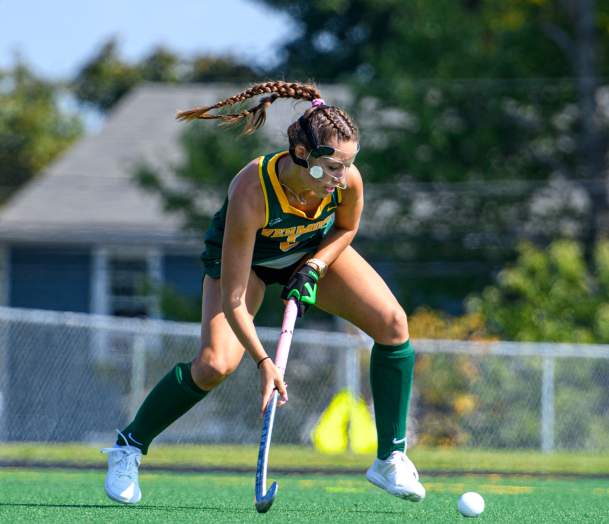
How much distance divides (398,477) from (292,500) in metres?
1.04

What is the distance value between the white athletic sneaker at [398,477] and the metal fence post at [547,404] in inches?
366

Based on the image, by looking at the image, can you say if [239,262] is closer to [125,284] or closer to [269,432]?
[269,432]

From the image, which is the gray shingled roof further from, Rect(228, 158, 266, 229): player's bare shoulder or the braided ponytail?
Rect(228, 158, 266, 229): player's bare shoulder

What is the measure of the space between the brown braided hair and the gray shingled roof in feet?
43.5

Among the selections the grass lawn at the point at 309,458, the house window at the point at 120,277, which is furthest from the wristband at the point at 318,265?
the house window at the point at 120,277

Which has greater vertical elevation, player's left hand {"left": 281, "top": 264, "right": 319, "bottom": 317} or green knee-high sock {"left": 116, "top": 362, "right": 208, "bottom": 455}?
player's left hand {"left": 281, "top": 264, "right": 319, "bottom": 317}

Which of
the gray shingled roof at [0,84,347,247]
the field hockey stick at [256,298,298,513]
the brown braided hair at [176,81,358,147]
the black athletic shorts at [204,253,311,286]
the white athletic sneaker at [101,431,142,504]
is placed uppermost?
the brown braided hair at [176,81,358,147]

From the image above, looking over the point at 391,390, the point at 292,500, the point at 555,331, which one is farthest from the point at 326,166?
the point at 555,331

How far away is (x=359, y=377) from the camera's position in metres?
15.2

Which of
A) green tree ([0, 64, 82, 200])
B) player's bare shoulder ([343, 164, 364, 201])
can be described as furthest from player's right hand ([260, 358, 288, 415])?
green tree ([0, 64, 82, 200])

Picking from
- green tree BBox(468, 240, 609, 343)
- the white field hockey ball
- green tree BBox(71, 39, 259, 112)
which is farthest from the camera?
green tree BBox(71, 39, 259, 112)

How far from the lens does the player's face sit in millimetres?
5512

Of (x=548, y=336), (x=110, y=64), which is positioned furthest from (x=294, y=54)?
(x=548, y=336)

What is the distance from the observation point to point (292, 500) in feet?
22.3
